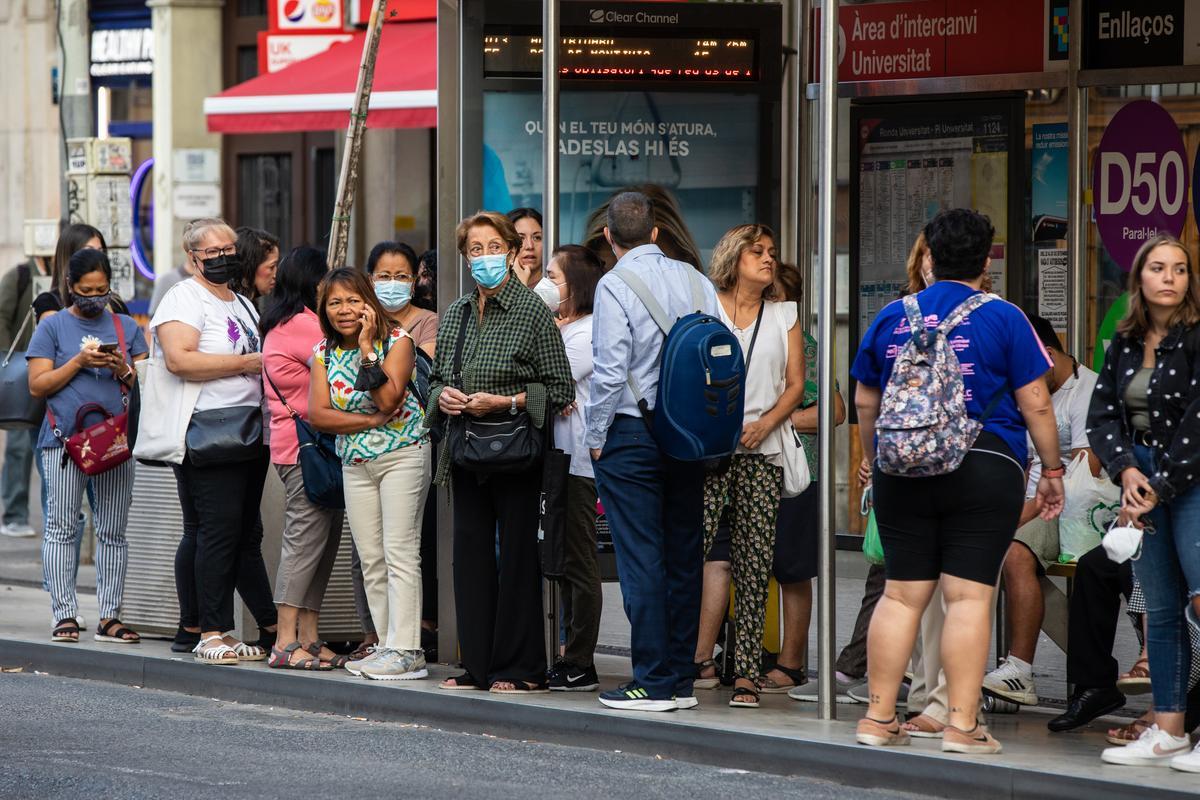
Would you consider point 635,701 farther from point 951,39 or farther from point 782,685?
point 951,39

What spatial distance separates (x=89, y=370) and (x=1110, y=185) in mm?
4999

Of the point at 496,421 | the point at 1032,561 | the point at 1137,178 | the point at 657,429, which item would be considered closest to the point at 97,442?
the point at 496,421

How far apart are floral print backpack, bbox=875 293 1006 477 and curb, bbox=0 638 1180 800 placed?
951 mm

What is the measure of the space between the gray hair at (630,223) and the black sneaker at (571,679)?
5.63 feet

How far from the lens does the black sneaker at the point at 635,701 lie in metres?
7.46

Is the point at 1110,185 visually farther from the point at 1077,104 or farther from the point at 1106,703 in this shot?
the point at 1106,703

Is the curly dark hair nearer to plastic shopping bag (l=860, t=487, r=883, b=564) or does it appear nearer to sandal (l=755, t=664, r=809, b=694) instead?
plastic shopping bag (l=860, t=487, r=883, b=564)

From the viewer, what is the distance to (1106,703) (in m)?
7.15

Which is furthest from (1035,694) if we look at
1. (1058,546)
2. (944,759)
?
(944,759)

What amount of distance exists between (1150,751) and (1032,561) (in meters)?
1.21

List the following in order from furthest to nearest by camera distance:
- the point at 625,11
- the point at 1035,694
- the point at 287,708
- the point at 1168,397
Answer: the point at 625,11 → the point at 287,708 → the point at 1035,694 → the point at 1168,397

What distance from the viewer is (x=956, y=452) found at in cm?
645

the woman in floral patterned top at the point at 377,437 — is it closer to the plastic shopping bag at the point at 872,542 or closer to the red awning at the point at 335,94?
the plastic shopping bag at the point at 872,542

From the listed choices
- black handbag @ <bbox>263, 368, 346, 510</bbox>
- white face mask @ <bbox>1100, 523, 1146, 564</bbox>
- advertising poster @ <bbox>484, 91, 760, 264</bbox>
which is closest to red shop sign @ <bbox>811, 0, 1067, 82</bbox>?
advertising poster @ <bbox>484, 91, 760, 264</bbox>
